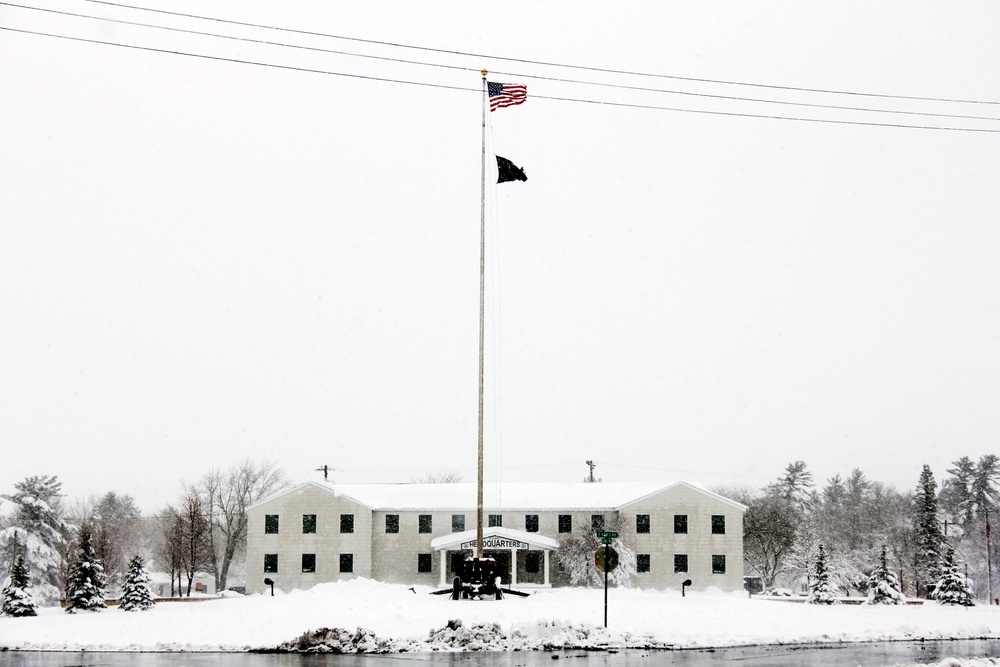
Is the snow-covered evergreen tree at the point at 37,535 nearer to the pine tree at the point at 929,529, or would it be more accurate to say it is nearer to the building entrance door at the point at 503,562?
the building entrance door at the point at 503,562

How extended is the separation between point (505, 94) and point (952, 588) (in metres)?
31.9

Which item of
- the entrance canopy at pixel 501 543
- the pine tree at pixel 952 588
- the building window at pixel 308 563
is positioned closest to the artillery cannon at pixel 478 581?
the entrance canopy at pixel 501 543

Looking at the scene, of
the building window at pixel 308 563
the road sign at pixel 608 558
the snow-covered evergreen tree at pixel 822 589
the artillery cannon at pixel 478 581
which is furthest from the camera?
the building window at pixel 308 563

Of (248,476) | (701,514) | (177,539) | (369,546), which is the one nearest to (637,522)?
(701,514)

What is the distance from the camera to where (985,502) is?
252 feet

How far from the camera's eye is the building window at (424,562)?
52688 mm

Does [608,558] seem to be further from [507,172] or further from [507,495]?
[507,495]

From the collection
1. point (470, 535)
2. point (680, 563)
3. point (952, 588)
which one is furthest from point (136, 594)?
point (952, 588)

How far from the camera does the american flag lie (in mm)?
30828

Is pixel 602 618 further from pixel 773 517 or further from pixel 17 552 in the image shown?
pixel 773 517

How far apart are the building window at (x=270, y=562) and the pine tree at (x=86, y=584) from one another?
41.0 ft

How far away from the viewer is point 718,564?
5125 centimetres

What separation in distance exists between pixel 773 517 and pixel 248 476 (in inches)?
1724

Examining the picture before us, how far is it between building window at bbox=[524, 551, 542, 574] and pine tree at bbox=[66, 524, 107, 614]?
22.8 m
